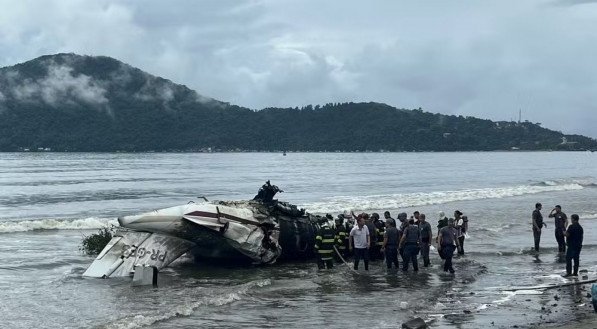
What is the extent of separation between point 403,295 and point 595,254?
984 cm

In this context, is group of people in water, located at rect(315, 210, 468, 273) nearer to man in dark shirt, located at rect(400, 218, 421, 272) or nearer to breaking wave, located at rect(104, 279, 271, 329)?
man in dark shirt, located at rect(400, 218, 421, 272)

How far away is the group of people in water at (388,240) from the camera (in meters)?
19.6

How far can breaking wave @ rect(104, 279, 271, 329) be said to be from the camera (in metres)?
14.2

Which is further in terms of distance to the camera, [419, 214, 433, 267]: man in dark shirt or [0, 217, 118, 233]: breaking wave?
[0, 217, 118, 233]: breaking wave

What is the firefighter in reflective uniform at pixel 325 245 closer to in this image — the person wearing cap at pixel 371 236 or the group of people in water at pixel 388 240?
the group of people in water at pixel 388 240

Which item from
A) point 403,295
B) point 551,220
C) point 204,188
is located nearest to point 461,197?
point 551,220

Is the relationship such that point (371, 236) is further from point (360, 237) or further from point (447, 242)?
point (447, 242)

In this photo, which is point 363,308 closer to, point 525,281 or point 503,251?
point 525,281

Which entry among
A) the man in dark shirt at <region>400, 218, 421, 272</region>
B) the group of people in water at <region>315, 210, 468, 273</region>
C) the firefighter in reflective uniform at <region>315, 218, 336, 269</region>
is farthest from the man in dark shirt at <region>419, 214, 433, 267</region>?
the firefighter in reflective uniform at <region>315, 218, 336, 269</region>

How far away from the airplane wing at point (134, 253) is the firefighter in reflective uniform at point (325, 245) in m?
3.75

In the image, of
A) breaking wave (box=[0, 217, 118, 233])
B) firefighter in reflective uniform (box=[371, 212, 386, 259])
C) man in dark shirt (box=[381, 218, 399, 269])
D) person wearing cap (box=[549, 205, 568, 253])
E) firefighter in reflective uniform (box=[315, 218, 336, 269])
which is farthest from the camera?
breaking wave (box=[0, 217, 118, 233])

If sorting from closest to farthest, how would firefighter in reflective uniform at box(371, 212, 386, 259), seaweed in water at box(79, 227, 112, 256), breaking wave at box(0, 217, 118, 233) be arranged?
firefighter in reflective uniform at box(371, 212, 386, 259)
seaweed in water at box(79, 227, 112, 256)
breaking wave at box(0, 217, 118, 233)

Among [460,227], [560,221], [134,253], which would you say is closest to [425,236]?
[460,227]

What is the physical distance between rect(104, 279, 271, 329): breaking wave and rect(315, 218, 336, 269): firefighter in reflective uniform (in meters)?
2.69
